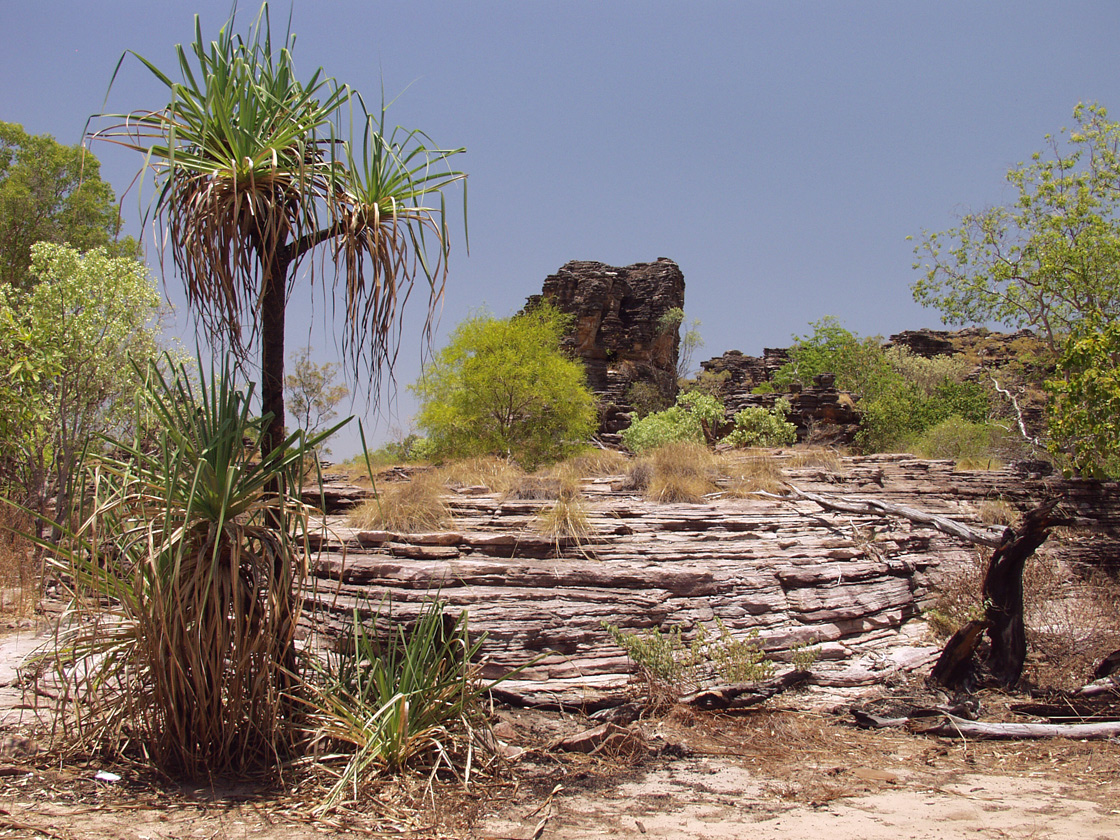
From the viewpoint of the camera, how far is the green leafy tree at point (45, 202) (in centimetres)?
2086

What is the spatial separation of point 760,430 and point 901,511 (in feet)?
36.5

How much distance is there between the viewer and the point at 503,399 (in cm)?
1891

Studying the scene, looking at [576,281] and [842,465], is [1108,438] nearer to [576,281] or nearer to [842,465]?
[842,465]

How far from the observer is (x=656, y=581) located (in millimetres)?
7160

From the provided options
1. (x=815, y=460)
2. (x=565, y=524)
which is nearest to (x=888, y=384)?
(x=815, y=460)

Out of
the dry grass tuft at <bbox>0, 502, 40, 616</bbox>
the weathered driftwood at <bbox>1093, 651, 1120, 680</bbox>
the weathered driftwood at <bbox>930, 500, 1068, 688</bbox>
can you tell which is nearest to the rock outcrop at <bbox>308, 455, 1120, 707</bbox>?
the weathered driftwood at <bbox>930, 500, 1068, 688</bbox>

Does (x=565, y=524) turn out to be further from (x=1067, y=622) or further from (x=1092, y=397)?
(x=1092, y=397)

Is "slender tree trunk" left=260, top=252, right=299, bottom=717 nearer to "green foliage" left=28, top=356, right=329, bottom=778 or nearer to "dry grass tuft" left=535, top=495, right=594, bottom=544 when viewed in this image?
"green foliage" left=28, top=356, right=329, bottom=778

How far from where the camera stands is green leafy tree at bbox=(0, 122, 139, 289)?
2086 centimetres

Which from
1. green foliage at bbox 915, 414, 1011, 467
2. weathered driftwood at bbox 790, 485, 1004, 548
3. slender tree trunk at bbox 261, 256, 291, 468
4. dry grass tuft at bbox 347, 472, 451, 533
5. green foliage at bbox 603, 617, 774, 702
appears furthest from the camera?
green foliage at bbox 915, 414, 1011, 467

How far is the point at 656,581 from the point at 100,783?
482cm

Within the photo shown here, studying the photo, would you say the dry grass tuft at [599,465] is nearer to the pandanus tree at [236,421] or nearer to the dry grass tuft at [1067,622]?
the dry grass tuft at [1067,622]

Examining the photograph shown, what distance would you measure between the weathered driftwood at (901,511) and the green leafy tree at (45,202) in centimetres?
1981

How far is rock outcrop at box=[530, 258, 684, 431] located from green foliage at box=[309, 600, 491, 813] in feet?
107
